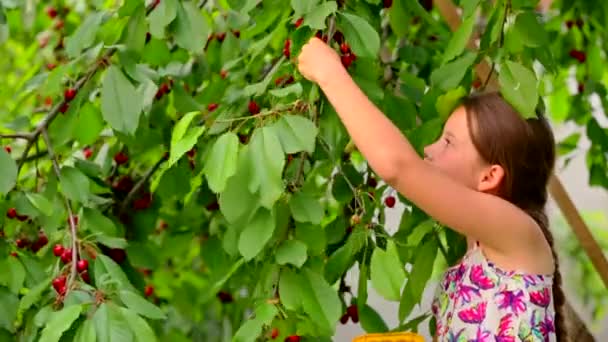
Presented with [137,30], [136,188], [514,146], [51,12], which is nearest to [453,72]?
[514,146]

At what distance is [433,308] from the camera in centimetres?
152

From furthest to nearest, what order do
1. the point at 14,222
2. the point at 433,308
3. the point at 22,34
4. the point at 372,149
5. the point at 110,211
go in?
the point at 22,34
the point at 110,211
the point at 14,222
the point at 433,308
the point at 372,149

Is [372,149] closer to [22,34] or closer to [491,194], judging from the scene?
[491,194]

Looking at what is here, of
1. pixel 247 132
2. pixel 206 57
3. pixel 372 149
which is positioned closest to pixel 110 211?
pixel 206 57

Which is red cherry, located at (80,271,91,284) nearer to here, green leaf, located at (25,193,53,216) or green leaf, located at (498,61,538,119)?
green leaf, located at (25,193,53,216)

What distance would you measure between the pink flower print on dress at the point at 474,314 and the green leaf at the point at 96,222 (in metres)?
0.54

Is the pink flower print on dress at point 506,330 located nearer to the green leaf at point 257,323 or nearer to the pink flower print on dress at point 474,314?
the pink flower print on dress at point 474,314

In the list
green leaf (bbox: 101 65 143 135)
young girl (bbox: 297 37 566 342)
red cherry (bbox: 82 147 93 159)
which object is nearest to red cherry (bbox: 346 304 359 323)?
young girl (bbox: 297 37 566 342)

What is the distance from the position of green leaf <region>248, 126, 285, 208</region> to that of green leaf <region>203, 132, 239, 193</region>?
2cm

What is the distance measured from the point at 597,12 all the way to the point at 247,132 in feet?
3.50

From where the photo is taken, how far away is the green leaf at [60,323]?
4.01 ft

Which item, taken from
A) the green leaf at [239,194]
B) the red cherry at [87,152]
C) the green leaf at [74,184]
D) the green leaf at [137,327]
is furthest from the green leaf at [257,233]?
the red cherry at [87,152]

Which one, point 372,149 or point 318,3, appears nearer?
point 372,149

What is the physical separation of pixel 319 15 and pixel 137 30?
402 millimetres
